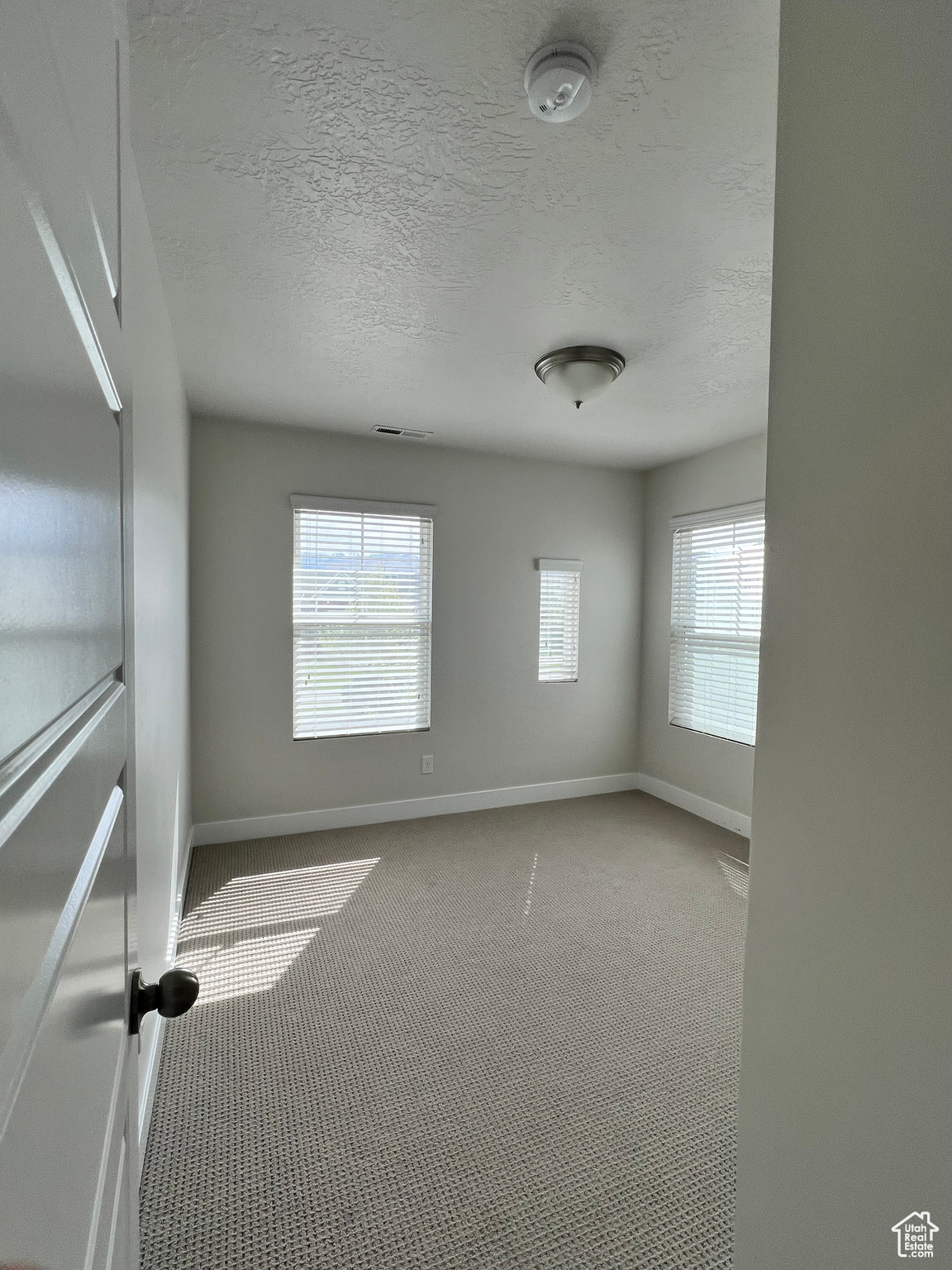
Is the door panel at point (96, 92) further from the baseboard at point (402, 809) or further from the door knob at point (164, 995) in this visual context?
the baseboard at point (402, 809)

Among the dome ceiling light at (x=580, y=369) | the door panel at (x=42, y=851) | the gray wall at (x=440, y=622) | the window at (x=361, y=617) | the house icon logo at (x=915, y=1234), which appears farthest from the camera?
the window at (x=361, y=617)

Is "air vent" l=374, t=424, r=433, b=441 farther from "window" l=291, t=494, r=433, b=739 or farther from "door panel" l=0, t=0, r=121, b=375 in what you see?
"door panel" l=0, t=0, r=121, b=375

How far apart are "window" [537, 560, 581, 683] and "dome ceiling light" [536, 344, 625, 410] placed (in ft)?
6.50

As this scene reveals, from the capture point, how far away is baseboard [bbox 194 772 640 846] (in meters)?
3.86

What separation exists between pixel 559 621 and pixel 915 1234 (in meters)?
4.14

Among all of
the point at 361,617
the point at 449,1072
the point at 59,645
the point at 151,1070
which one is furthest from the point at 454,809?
the point at 59,645

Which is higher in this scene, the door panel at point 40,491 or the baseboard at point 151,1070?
the door panel at point 40,491

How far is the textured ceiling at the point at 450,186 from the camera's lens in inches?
47.8

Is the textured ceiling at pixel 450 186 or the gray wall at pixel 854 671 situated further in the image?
the textured ceiling at pixel 450 186

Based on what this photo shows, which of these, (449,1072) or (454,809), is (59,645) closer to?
(449,1072)

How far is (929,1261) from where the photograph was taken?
0.74m

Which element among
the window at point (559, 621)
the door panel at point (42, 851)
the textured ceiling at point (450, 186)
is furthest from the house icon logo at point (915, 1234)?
the window at point (559, 621)

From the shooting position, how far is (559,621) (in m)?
4.82

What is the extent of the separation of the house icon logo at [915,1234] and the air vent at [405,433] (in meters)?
3.75
